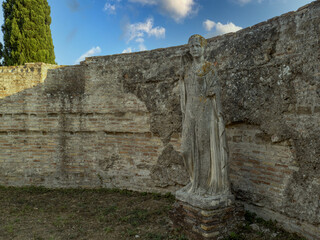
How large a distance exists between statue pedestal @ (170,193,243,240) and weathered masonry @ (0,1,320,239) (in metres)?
0.81

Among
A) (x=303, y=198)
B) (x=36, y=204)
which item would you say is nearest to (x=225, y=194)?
(x=303, y=198)

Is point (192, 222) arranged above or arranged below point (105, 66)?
below

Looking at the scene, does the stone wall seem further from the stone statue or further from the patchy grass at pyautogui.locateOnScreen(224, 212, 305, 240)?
the patchy grass at pyautogui.locateOnScreen(224, 212, 305, 240)

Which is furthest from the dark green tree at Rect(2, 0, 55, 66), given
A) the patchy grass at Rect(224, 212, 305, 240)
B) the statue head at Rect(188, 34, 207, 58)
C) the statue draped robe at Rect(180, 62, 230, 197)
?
the patchy grass at Rect(224, 212, 305, 240)

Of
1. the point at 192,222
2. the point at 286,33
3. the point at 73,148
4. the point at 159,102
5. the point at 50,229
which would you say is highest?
the point at 286,33

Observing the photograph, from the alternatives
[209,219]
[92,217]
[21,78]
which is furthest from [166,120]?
[21,78]

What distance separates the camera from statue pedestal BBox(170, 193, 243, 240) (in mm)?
3693

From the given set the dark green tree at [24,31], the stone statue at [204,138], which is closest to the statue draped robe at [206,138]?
the stone statue at [204,138]

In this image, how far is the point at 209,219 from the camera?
3.70m

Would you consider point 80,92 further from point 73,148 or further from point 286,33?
point 286,33

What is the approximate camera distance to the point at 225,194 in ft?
12.8

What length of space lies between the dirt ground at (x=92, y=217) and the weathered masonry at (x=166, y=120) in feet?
1.07

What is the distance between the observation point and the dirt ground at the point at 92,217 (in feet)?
13.7

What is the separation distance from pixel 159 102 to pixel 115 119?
125 cm
